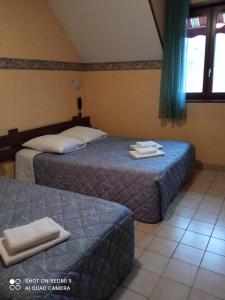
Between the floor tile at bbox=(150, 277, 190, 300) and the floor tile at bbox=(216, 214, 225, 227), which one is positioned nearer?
the floor tile at bbox=(150, 277, 190, 300)

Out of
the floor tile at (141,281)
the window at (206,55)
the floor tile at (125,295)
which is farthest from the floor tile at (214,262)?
the window at (206,55)

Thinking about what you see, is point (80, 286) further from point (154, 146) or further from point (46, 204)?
point (154, 146)

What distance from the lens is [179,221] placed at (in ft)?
7.93

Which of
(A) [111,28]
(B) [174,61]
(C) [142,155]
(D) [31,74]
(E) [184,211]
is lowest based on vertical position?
(E) [184,211]

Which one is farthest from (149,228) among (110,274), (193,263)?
(110,274)

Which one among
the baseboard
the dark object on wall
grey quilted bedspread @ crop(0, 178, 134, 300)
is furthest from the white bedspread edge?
the baseboard

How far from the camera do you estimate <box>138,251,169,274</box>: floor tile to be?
1.82 metres

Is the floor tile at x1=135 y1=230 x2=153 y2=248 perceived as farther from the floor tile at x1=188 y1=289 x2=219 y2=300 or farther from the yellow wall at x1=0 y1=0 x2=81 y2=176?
the yellow wall at x1=0 y1=0 x2=81 y2=176

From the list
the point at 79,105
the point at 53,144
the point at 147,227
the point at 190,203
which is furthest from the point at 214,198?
the point at 79,105

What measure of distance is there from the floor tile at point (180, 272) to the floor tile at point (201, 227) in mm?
467

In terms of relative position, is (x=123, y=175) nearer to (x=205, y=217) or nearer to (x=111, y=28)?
(x=205, y=217)

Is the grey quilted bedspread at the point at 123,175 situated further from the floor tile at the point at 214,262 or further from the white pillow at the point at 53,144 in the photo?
the floor tile at the point at 214,262

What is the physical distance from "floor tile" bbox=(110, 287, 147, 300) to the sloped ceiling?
2876mm

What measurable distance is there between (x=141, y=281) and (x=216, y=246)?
28.5 inches
